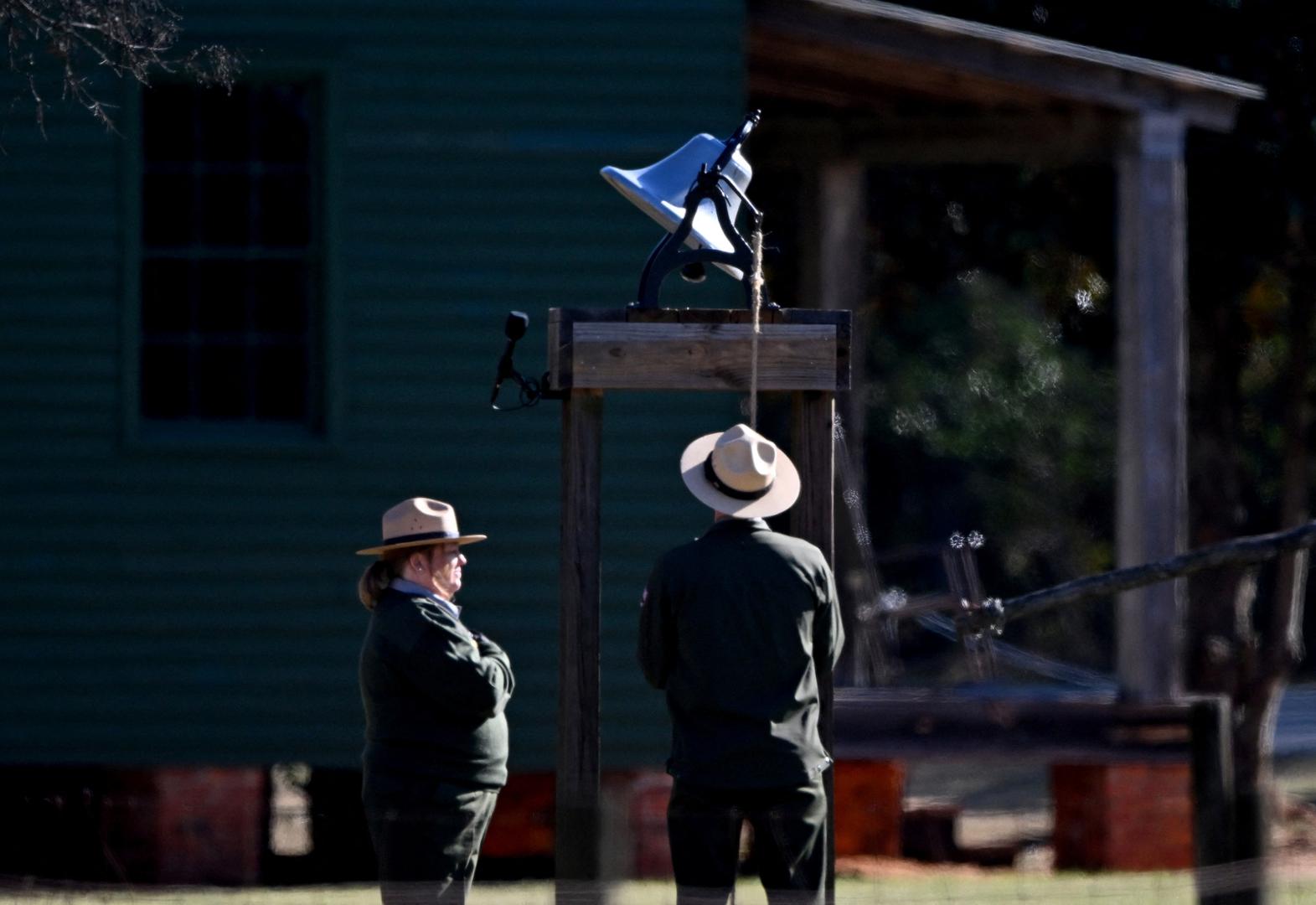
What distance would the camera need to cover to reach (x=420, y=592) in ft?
20.3

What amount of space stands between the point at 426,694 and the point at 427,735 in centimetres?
13

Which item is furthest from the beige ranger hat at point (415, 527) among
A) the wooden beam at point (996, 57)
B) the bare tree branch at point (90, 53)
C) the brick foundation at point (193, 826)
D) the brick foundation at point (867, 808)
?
the brick foundation at point (867, 808)

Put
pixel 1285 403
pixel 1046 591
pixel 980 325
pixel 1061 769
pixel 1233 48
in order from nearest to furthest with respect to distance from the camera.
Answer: pixel 1046 591, pixel 1061 769, pixel 1233 48, pixel 1285 403, pixel 980 325

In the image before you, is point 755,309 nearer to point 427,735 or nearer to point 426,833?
point 427,735

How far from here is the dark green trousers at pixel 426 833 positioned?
5.94 meters

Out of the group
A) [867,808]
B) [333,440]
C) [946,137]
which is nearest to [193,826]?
[333,440]

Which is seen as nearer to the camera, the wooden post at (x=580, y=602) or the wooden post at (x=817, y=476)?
the wooden post at (x=580, y=602)

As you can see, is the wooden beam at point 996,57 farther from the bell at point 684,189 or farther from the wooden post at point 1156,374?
the bell at point 684,189

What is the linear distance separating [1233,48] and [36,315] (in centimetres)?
703

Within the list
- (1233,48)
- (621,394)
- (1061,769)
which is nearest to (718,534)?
(621,394)

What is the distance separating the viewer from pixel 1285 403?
1397cm

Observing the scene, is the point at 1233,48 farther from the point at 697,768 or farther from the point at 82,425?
the point at 697,768

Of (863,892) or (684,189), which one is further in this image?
(863,892)

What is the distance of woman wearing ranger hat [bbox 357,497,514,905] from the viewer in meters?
5.98
